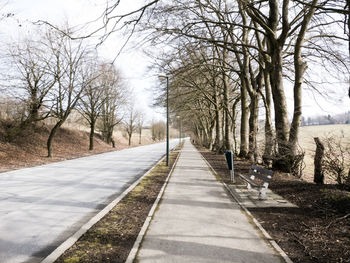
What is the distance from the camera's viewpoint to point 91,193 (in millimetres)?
7645

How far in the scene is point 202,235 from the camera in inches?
165

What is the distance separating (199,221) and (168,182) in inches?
172

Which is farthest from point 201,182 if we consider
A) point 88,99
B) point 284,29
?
point 88,99

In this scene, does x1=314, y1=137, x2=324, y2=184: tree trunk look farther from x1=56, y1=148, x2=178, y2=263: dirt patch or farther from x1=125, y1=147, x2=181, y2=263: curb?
x1=56, y1=148, x2=178, y2=263: dirt patch

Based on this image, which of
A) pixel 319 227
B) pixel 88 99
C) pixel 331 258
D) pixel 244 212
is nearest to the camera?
pixel 331 258

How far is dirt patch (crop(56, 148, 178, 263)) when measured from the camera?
3512mm

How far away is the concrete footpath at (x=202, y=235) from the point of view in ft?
11.4

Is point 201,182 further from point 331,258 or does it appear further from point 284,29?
point 284,29

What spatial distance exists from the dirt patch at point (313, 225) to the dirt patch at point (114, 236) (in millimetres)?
2608

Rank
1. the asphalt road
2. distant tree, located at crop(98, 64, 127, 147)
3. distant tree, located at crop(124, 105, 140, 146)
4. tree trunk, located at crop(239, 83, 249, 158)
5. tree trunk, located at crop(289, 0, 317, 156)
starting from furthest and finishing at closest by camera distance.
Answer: distant tree, located at crop(124, 105, 140, 146)
distant tree, located at crop(98, 64, 127, 147)
tree trunk, located at crop(239, 83, 249, 158)
tree trunk, located at crop(289, 0, 317, 156)
the asphalt road

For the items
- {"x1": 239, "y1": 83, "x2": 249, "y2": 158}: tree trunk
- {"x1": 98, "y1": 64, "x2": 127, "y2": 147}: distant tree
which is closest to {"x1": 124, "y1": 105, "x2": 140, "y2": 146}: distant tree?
{"x1": 98, "y1": 64, "x2": 127, "y2": 147}: distant tree

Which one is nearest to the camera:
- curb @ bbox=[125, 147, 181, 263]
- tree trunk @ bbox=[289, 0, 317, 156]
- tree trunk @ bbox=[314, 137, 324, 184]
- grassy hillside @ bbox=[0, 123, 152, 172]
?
curb @ bbox=[125, 147, 181, 263]

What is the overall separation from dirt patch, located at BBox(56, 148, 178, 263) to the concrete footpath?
0.32 meters

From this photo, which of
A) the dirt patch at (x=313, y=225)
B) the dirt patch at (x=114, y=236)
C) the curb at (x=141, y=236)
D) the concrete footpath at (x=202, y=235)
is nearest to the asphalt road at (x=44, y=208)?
the dirt patch at (x=114, y=236)
